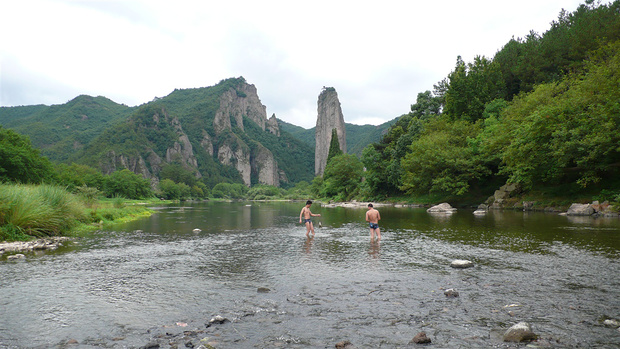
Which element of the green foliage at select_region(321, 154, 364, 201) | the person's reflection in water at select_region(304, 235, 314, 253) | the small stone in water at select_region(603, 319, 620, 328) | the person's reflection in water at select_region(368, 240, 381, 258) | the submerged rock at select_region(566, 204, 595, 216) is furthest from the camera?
the green foliage at select_region(321, 154, 364, 201)

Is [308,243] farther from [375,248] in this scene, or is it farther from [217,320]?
[217,320]

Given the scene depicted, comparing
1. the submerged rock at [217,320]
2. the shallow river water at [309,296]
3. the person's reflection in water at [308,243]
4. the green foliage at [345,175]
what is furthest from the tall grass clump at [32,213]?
the green foliage at [345,175]

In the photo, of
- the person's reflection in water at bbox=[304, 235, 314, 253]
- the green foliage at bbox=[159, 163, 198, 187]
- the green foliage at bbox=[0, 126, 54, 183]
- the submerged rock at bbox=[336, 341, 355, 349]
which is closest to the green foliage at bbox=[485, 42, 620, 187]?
the person's reflection in water at bbox=[304, 235, 314, 253]

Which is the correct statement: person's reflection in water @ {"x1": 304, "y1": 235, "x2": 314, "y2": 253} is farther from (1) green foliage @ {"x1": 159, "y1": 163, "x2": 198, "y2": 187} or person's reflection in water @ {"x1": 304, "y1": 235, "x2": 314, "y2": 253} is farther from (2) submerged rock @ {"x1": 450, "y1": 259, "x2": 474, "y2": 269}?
(1) green foliage @ {"x1": 159, "y1": 163, "x2": 198, "y2": 187}

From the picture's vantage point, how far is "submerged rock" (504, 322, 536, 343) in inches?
235

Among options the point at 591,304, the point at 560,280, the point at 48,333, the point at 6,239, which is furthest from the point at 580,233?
the point at 6,239

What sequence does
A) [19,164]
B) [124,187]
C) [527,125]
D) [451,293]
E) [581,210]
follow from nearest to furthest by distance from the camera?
1. [451,293]
2. [581,210]
3. [527,125]
4. [19,164]
5. [124,187]

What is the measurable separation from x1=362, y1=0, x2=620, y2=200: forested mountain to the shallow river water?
25196 millimetres

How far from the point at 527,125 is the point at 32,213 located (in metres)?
45.3

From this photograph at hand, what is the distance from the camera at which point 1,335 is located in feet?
21.1

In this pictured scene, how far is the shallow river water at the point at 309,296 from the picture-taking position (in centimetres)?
635

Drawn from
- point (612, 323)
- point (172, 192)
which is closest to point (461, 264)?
point (612, 323)

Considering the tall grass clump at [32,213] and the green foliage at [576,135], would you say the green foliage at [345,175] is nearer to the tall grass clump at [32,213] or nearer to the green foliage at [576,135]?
the green foliage at [576,135]

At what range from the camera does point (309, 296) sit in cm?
887
